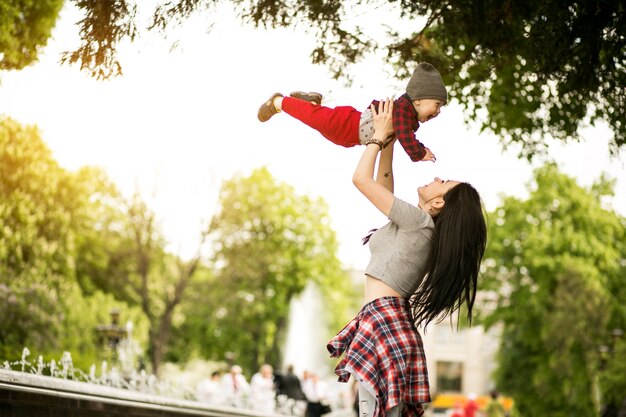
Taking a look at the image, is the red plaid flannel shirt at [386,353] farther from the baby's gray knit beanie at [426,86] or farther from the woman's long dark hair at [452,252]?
the baby's gray knit beanie at [426,86]

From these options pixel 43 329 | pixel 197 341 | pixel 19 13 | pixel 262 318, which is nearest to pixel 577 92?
pixel 19 13

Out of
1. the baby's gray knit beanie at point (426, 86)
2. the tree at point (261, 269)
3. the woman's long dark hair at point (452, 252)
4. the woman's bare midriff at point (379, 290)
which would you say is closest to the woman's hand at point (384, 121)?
the baby's gray knit beanie at point (426, 86)

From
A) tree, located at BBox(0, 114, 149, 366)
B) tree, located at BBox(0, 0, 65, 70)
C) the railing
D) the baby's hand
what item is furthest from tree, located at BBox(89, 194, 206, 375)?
the baby's hand

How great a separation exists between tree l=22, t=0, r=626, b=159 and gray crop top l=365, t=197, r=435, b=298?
2.63 meters

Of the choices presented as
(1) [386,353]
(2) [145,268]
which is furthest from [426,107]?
(2) [145,268]

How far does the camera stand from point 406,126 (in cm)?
525

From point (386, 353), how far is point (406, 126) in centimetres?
131

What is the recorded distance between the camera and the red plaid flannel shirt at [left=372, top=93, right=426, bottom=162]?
5227 millimetres

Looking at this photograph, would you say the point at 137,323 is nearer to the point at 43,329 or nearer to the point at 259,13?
the point at 43,329

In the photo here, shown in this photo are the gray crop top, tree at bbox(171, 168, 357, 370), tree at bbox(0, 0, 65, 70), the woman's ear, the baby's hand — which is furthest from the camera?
tree at bbox(171, 168, 357, 370)

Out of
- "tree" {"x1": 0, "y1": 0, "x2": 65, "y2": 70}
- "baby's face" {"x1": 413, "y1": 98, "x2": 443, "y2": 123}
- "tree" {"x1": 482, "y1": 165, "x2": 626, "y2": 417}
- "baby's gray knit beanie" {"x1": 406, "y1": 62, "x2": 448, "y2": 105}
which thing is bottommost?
"baby's face" {"x1": 413, "y1": 98, "x2": 443, "y2": 123}

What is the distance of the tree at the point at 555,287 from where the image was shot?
32219 millimetres

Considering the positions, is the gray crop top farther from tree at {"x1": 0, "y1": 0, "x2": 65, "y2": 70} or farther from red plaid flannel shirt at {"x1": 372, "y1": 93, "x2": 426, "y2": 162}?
tree at {"x1": 0, "y1": 0, "x2": 65, "y2": 70}

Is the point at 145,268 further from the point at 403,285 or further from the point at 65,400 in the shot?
the point at 403,285
